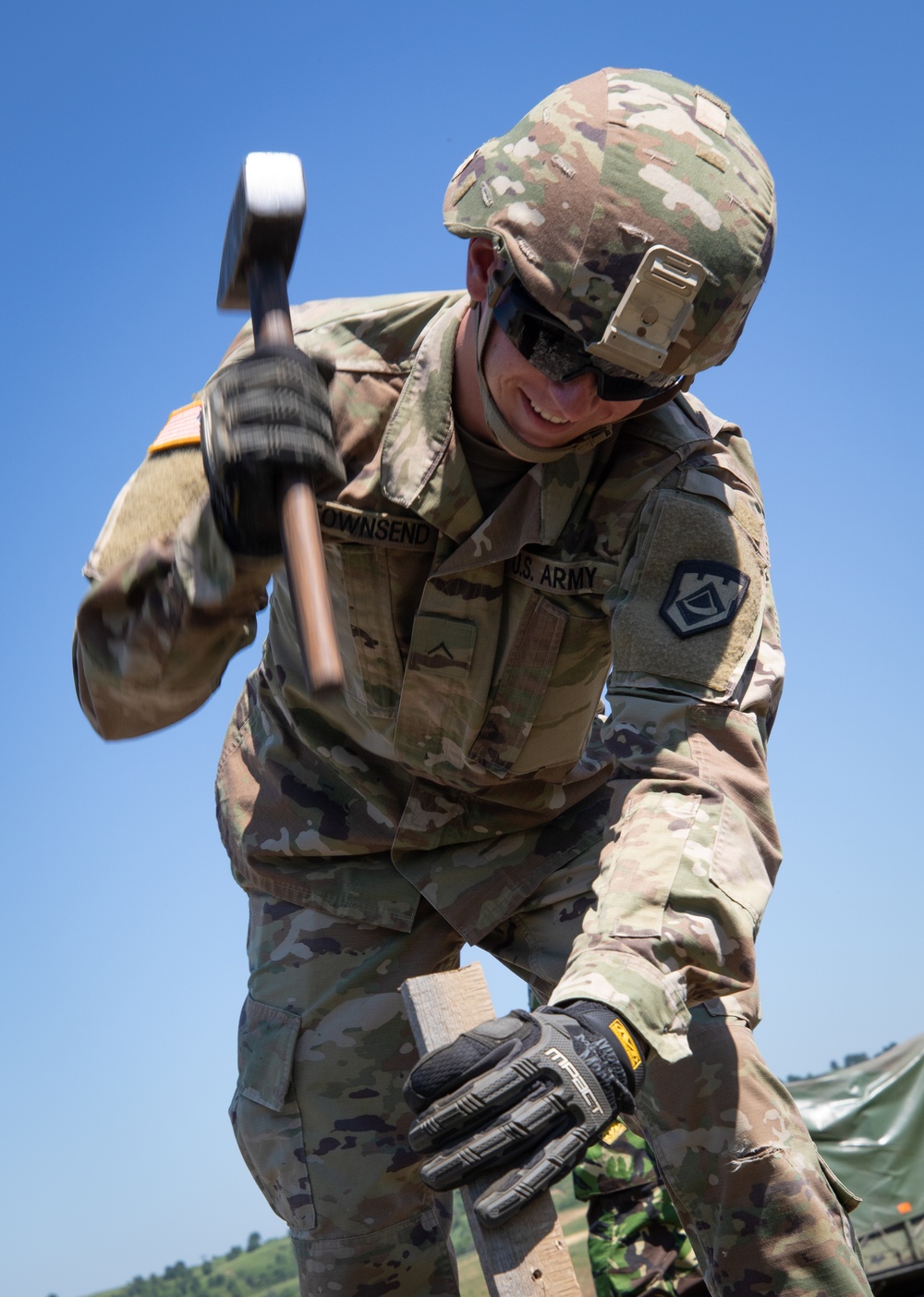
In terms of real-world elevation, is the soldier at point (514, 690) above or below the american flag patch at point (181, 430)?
below

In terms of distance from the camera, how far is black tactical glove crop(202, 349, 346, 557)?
2.98m

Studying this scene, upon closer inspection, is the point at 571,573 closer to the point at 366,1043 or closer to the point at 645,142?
the point at 645,142

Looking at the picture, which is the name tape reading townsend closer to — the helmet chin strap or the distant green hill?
the helmet chin strap

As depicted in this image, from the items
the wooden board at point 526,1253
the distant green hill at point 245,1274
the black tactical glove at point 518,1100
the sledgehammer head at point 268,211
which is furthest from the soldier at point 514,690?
the distant green hill at point 245,1274

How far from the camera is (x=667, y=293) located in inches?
138

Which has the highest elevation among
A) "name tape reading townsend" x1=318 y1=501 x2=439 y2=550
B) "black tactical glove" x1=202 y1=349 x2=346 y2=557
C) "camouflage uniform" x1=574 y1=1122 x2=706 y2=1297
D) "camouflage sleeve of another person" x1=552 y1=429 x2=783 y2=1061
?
"name tape reading townsend" x1=318 y1=501 x2=439 y2=550

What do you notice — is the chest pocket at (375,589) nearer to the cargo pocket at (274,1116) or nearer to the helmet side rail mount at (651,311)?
the helmet side rail mount at (651,311)

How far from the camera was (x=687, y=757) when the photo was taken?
11.5 ft

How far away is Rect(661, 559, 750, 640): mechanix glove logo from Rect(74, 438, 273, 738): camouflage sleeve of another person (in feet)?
3.30

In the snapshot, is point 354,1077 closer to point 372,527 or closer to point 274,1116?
point 274,1116

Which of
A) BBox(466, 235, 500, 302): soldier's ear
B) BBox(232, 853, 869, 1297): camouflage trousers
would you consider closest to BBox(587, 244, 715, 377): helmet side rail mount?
BBox(466, 235, 500, 302): soldier's ear

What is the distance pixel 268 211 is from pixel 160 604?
94 centimetres

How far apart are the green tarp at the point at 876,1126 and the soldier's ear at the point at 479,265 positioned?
752cm

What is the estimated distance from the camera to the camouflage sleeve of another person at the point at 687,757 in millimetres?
3098
